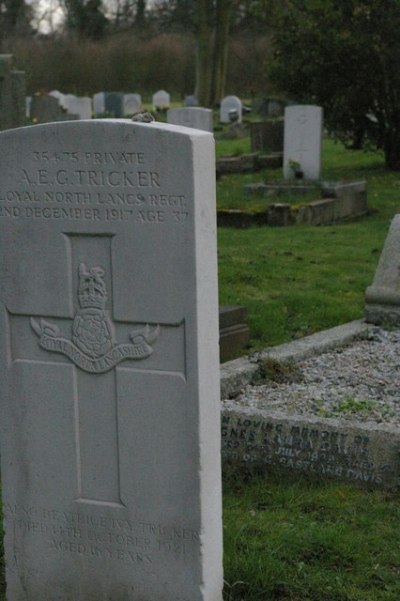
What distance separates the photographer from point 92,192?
346 centimetres

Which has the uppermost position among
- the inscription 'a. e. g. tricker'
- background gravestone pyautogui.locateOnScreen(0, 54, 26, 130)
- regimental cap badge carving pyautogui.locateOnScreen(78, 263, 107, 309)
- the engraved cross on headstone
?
background gravestone pyautogui.locateOnScreen(0, 54, 26, 130)

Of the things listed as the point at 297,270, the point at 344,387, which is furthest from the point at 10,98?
the point at 344,387

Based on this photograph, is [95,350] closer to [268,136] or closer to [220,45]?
[268,136]

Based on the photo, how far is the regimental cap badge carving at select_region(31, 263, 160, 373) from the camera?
3.48 m

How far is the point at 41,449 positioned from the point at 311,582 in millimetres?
1218

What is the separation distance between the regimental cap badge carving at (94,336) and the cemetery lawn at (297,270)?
4.04 m

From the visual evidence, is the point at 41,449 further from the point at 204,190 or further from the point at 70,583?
the point at 204,190

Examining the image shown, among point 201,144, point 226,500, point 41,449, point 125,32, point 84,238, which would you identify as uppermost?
point 125,32

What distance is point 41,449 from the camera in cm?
371

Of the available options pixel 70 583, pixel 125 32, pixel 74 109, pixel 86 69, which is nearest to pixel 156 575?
pixel 70 583

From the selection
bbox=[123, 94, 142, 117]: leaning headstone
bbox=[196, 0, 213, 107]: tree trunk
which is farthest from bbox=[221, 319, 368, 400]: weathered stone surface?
bbox=[123, 94, 142, 117]: leaning headstone

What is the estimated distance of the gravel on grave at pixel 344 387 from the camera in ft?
18.6

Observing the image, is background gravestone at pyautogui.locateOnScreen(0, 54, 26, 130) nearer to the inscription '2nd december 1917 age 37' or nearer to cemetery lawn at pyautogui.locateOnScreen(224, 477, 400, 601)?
cemetery lawn at pyautogui.locateOnScreen(224, 477, 400, 601)

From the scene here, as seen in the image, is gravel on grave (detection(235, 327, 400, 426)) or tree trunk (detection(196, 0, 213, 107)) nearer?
gravel on grave (detection(235, 327, 400, 426))
